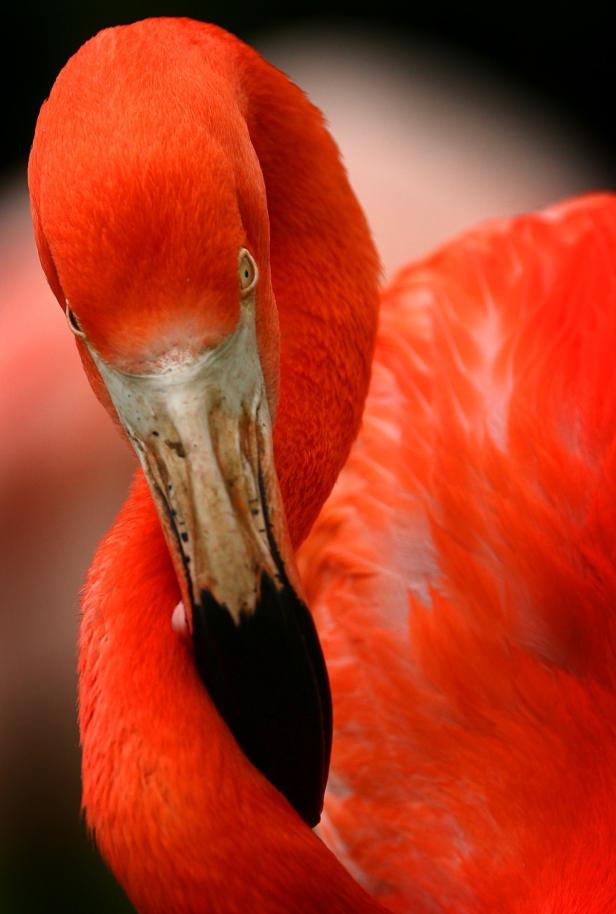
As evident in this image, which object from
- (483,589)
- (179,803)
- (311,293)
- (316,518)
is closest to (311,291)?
(311,293)

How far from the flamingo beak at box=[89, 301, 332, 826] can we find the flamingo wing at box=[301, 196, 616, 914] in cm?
44

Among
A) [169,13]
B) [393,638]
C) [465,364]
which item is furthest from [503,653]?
[169,13]

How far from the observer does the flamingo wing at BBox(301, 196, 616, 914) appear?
1600mm

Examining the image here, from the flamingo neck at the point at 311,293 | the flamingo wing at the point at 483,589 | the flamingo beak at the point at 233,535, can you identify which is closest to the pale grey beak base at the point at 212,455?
the flamingo beak at the point at 233,535

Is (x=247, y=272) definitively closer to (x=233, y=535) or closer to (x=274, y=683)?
(x=233, y=535)

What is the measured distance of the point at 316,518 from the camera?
1.64m

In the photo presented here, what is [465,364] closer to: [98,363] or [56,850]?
[98,363]

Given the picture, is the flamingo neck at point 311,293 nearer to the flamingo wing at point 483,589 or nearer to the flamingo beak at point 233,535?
the flamingo beak at point 233,535

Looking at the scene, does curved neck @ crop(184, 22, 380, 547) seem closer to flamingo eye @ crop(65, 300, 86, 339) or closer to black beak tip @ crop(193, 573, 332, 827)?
black beak tip @ crop(193, 573, 332, 827)

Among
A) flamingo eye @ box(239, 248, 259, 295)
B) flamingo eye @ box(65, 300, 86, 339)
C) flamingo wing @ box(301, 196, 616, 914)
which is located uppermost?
flamingo eye @ box(239, 248, 259, 295)

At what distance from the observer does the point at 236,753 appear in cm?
130

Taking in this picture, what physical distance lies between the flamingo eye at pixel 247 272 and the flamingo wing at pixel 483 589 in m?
0.78

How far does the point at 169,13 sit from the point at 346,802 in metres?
2.28

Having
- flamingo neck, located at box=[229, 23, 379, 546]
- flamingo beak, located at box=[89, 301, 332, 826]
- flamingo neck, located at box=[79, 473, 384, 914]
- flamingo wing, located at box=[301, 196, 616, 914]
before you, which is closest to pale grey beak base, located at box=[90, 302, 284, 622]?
flamingo beak, located at box=[89, 301, 332, 826]
